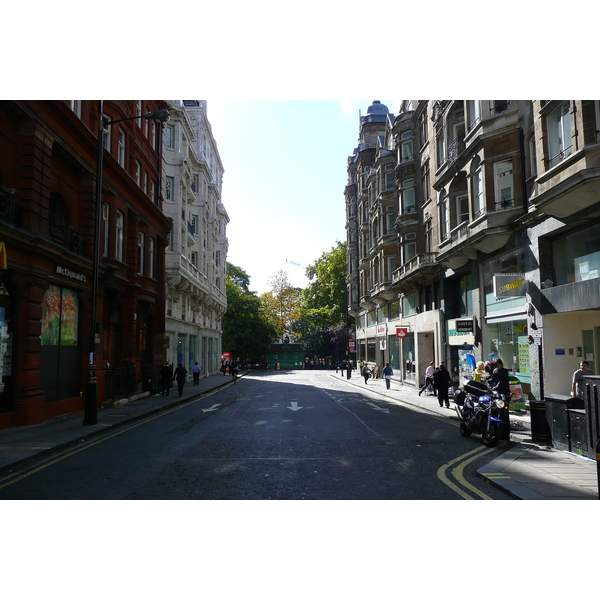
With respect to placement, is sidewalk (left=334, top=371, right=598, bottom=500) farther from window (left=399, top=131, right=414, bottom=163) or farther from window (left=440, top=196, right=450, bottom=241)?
window (left=399, top=131, right=414, bottom=163)

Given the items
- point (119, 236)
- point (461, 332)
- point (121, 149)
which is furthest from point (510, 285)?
point (121, 149)


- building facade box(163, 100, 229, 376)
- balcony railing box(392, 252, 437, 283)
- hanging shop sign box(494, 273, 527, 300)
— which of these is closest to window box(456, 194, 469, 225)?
balcony railing box(392, 252, 437, 283)

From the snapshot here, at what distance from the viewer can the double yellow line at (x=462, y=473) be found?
6.80 metres

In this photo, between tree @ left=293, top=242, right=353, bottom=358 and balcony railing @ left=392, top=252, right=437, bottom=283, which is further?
tree @ left=293, top=242, right=353, bottom=358

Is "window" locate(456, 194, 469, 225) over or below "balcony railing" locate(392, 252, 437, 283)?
over

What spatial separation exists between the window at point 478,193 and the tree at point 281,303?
200ft

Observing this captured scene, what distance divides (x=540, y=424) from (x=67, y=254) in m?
14.6

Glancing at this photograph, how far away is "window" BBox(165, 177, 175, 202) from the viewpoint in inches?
1345

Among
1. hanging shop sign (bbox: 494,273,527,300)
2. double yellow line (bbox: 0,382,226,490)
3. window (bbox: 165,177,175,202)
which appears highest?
window (bbox: 165,177,175,202)

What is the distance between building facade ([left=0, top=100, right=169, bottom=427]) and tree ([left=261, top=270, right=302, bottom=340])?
53603 millimetres

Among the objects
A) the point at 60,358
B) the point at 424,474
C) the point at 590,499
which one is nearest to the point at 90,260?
the point at 60,358

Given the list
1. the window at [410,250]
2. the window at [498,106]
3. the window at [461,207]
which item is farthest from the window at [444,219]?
the window at [410,250]

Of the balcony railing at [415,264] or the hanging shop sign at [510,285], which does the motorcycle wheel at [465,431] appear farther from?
the balcony railing at [415,264]

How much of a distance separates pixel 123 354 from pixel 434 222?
56.9 ft
